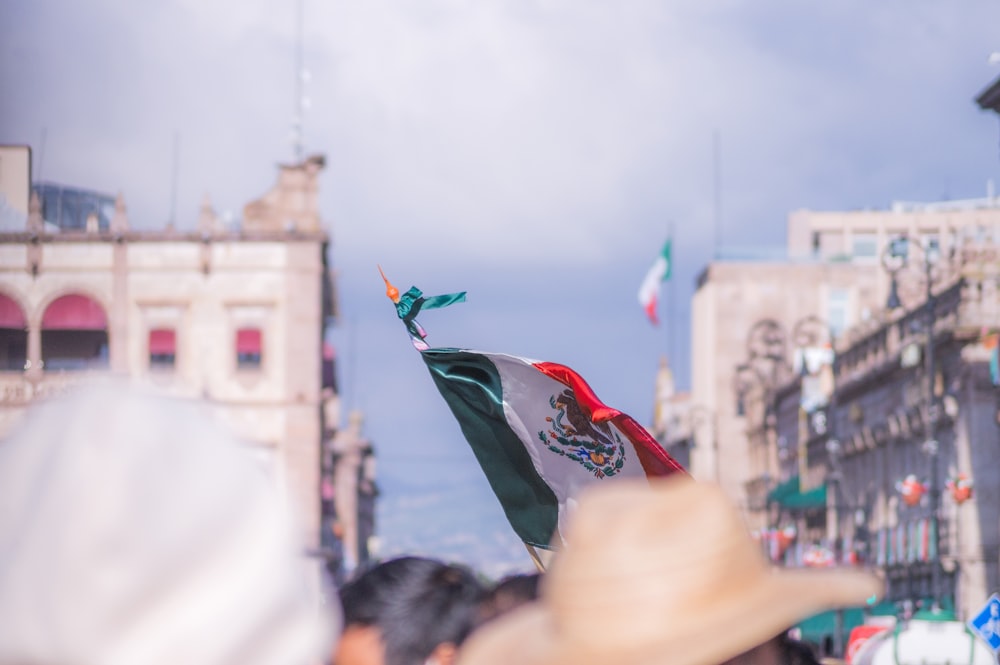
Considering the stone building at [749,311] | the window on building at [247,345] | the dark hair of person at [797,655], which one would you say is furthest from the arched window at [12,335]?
the dark hair of person at [797,655]

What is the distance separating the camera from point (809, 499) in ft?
188

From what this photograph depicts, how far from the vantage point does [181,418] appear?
1853 millimetres

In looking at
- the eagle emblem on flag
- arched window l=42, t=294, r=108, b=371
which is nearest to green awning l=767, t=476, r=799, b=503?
arched window l=42, t=294, r=108, b=371

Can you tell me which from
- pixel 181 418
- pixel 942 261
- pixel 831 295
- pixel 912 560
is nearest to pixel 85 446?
pixel 181 418

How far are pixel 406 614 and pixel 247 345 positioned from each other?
56591 mm

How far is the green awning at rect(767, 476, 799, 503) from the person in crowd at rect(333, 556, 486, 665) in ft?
185

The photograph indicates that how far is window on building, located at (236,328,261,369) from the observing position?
60.2m

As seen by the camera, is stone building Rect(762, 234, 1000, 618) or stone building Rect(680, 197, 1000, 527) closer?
stone building Rect(762, 234, 1000, 618)

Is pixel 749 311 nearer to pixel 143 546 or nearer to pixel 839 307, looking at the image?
pixel 839 307

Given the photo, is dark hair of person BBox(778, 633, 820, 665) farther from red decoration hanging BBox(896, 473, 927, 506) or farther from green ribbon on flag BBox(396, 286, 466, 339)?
red decoration hanging BBox(896, 473, 927, 506)

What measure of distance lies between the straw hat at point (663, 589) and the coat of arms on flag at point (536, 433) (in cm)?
460

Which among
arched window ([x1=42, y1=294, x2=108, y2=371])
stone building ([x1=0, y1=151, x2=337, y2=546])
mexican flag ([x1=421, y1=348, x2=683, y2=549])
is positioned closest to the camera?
mexican flag ([x1=421, y1=348, x2=683, y2=549])

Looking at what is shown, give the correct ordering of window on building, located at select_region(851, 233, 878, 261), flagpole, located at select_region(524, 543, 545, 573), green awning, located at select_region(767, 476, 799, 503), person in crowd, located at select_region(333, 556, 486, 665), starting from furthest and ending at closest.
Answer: window on building, located at select_region(851, 233, 878, 261) → green awning, located at select_region(767, 476, 799, 503) → flagpole, located at select_region(524, 543, 545, 573) → person in crowd, located at select_region(333, 556, 486, 665)

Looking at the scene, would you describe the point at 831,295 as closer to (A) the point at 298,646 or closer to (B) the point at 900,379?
(B) the point at 900,379
